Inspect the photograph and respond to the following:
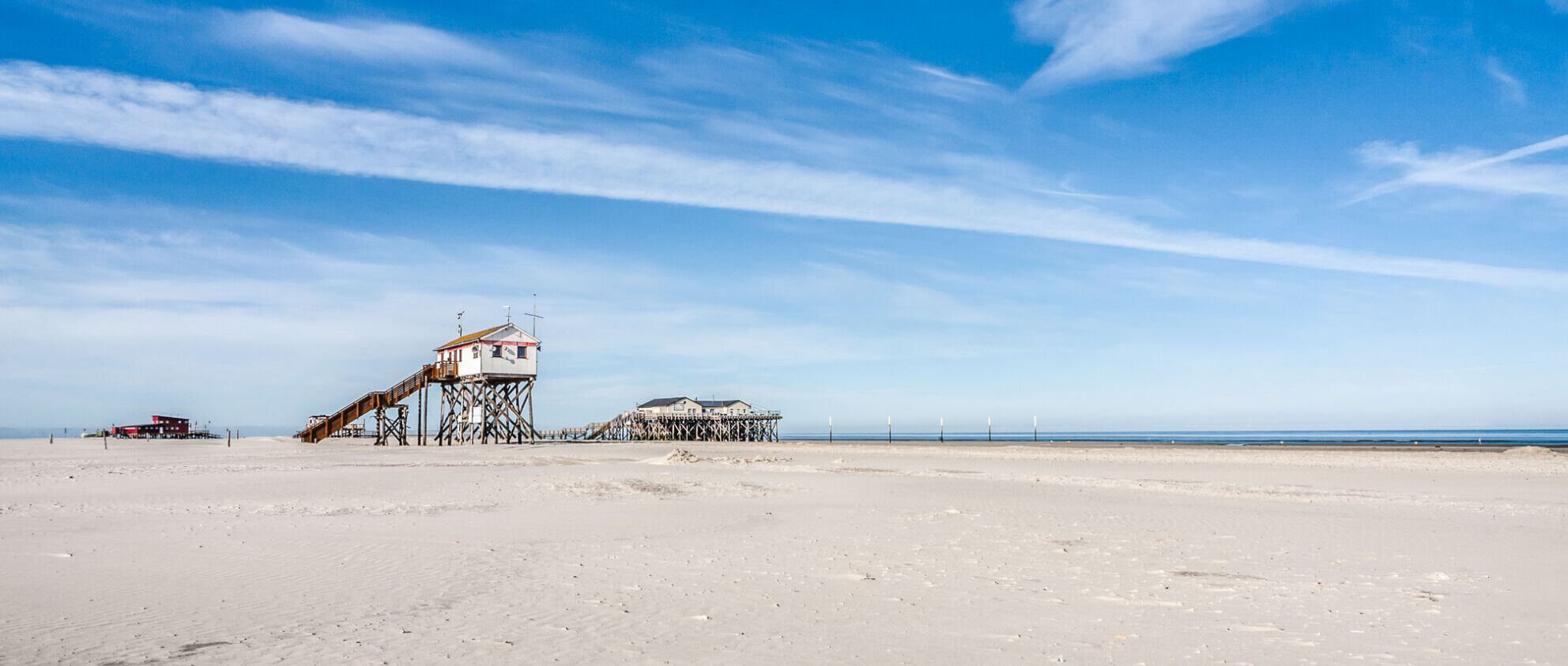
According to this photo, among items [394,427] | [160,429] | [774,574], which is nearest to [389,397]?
[394,427]

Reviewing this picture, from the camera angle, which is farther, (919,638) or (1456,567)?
(1456,567)

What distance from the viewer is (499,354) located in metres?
51.2

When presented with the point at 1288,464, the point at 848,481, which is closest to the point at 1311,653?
the point at 848,481

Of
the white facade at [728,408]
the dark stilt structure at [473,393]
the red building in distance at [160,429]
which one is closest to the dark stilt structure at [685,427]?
the white facade at [728,408]

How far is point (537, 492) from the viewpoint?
18.2m

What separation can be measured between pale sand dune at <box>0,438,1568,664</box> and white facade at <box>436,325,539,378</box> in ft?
101

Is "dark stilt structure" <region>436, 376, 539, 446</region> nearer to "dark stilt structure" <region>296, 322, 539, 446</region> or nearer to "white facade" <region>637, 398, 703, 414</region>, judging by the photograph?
"dark stilt structure" <region>296, 322, 539, 446</region>

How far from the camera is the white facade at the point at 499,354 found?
50688 millimetres

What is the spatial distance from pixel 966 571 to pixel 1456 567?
5.39 meters

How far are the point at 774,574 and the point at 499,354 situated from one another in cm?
4479

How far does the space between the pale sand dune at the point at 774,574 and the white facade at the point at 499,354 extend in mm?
30807

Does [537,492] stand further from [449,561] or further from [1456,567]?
[1456,567]

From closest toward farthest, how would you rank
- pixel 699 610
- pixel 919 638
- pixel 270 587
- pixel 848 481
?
pixel 919 638, pixel 699 610, pixel 270 587, pixel 848 481

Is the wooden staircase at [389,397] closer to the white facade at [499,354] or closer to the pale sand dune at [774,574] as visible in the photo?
the white facade at [499,354]
